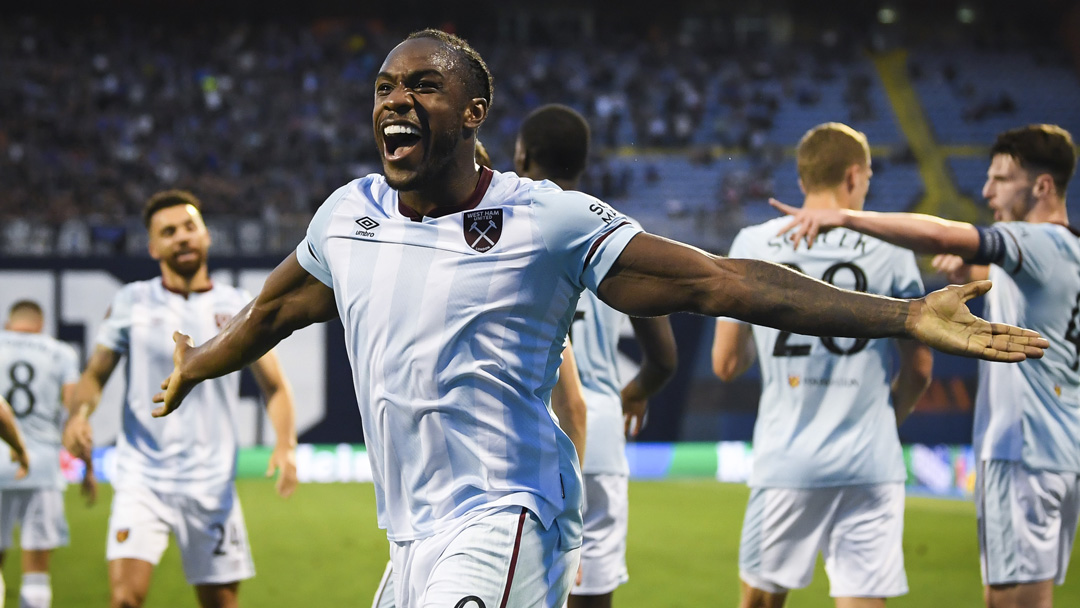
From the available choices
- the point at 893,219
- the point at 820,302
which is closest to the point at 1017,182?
the point at 893,219

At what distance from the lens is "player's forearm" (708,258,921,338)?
109 inches

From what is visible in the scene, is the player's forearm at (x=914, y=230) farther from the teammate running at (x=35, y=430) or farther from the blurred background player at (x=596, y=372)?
the teammate running at (x=35, y=430)

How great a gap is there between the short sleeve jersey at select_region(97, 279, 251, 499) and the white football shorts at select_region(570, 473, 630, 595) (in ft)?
6.59

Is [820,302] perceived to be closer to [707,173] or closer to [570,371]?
[570,371]

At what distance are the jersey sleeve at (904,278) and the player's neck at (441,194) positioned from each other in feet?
8.13

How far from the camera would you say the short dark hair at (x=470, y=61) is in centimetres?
310

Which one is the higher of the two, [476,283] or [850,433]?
[476,283]

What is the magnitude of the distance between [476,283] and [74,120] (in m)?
23.4

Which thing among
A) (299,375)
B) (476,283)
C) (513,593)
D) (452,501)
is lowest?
(299,375)

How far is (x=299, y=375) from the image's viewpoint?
1310 cm

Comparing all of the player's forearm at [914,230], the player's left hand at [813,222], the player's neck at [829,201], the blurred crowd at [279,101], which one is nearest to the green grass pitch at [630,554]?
the player's neck at [829,201]

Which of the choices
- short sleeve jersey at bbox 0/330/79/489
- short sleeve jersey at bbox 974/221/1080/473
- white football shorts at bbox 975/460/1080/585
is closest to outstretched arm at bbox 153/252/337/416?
short sleeve jersey at bbox 974/221/1080/473

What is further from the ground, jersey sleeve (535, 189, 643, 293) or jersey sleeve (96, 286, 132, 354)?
jersey sleeve (535, 189, 643, 293)

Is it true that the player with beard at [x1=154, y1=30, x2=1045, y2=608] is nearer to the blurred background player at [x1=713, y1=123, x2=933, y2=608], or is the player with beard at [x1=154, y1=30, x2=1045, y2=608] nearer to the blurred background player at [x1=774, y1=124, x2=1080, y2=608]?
the blurred background player at [x1=713, y1=123, x2=933, y2=608]
